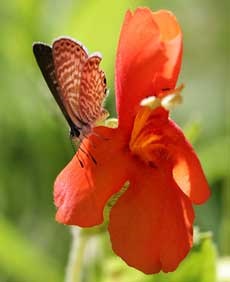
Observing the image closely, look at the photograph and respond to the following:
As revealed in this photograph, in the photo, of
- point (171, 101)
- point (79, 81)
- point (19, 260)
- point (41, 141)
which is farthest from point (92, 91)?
point (41, 141)

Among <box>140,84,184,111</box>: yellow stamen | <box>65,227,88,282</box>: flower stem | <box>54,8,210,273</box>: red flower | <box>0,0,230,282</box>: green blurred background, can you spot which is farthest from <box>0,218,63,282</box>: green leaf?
<box>140,84,184,111</box>: yellow stamen

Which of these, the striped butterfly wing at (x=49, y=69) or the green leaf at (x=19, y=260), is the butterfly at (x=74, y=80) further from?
the green leaf at (x=19, y=260)

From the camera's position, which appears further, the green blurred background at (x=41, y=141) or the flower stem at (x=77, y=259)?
the green blurred background at (x=41, y=141)

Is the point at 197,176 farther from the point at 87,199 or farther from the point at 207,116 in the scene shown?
the point at 207,116

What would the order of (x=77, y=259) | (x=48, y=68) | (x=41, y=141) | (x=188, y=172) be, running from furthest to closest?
(x=41, y=141)
(x=77, y=259)
(x=188, y=172)
(x=48, y=68)

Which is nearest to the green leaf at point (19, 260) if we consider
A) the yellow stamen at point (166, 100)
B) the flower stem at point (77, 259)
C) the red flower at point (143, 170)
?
the flower stem at point (77, 259)

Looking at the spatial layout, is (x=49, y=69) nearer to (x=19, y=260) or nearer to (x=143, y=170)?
(x=143, y=170)
